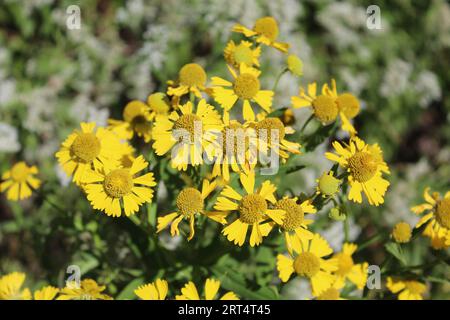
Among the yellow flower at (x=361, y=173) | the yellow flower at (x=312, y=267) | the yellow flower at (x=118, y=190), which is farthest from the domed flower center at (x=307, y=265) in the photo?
the yellow flower at (x=118, y=190)

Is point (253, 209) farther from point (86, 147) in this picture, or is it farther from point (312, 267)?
point (86, 147)

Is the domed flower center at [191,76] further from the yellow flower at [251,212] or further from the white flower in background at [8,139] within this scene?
the white flower in background at [8,139]

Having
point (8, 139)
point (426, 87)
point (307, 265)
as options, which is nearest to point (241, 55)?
point (307, 265)

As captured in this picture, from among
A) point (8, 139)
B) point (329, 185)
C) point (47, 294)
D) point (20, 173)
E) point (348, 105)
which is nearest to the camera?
point (329, 185)

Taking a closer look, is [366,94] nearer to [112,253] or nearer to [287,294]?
[287,294]

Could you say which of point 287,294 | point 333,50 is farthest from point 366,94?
point 287,294

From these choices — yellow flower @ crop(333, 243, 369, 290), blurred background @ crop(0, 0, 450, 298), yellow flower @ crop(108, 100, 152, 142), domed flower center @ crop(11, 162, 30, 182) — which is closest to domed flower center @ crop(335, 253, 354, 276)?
yellow flower @ crop(333, 243, 369, 290)

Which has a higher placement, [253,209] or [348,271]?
[253,209]
